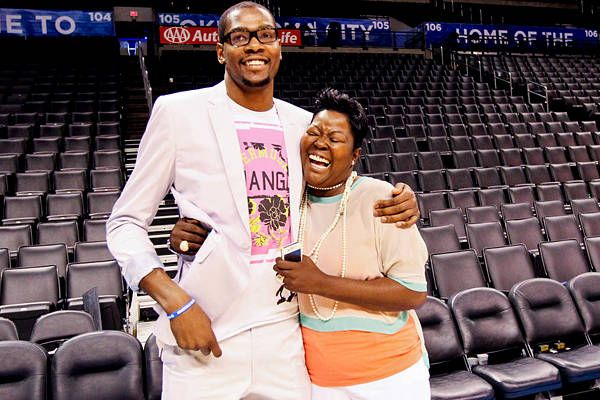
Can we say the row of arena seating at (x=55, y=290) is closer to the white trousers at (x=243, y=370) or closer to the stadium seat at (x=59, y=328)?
the stadium seat at (x=59, y=328)

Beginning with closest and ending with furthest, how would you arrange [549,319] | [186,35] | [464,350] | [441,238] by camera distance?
[464,350], [549,319], [441,238], [186,35]

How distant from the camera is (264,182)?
1.07 metres

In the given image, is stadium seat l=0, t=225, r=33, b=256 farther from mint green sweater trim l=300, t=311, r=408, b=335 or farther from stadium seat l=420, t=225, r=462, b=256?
mint green sweater trim l=300, t=311, r=408, b=335

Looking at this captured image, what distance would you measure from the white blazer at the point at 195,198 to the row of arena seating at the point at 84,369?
129cm

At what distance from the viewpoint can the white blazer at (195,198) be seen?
0.98 meters

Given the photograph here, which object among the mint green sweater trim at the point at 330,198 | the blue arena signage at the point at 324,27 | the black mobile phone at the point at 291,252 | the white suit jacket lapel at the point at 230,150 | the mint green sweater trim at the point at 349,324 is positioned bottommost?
the mint green sweater trim at the point at 349,324

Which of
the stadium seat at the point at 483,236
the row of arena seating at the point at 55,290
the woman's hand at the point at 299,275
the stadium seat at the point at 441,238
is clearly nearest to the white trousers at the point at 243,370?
the woman's hand at the point at 299,275

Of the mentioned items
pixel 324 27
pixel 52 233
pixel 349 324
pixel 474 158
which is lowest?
pixel 349 324

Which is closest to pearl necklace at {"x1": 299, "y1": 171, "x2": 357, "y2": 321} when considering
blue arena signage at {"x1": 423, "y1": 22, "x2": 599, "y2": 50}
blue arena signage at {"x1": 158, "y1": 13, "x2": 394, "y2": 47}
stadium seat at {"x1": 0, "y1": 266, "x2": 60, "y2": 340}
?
stadium seat at {"x1": 0, "y1": 266, "x2": 60, "y2": 340}

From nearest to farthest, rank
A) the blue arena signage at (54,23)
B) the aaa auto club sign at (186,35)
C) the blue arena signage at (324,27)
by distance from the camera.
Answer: the blue arena signage at (54,23)
the aaa auto club sign at (186,35)
the blue arena signage at (324,27)

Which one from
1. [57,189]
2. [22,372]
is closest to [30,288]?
[22,372]

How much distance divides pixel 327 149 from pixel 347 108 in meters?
0.12

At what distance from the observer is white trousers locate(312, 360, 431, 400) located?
108 cm

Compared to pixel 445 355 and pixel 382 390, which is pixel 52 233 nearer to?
pixel 445 355
